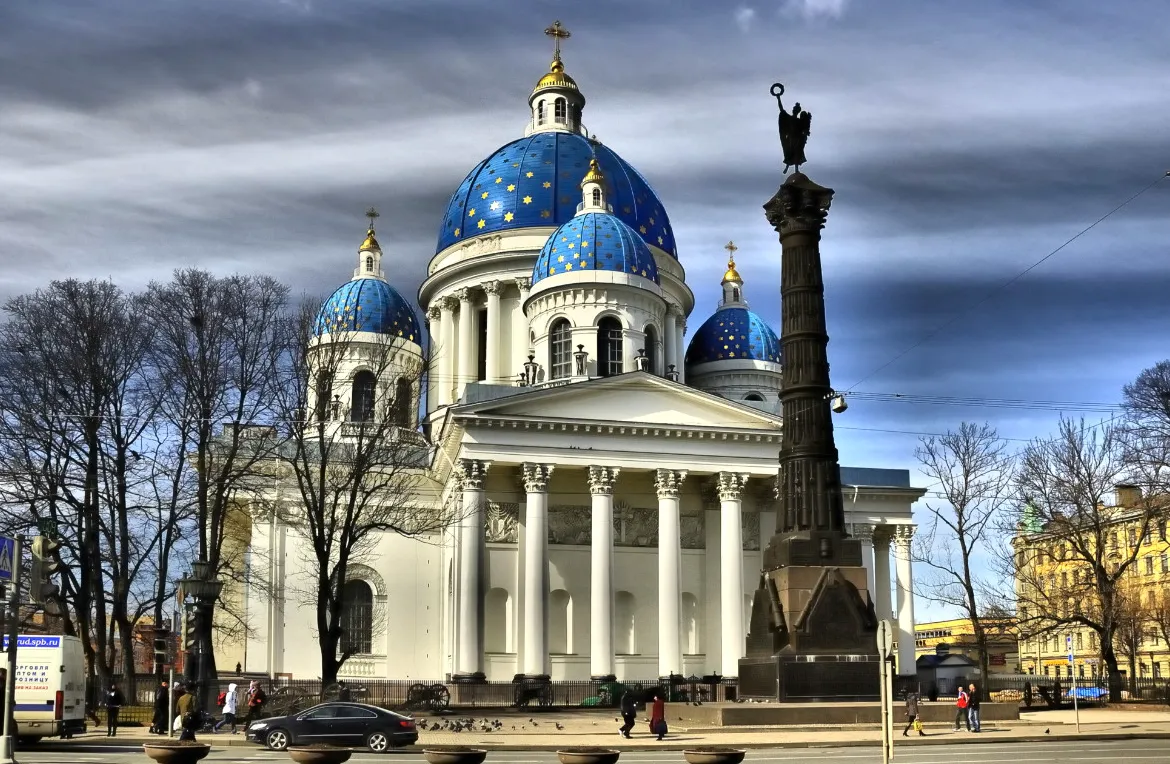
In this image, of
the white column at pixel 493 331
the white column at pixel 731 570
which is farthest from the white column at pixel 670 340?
the white column at pixel 731 570

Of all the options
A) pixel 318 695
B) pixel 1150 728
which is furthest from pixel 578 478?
pixel 1150 728

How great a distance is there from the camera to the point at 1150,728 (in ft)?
100

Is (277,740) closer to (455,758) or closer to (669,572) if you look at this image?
(455,758)

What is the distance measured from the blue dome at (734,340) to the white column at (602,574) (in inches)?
814

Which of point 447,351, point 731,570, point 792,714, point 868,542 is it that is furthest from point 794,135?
point 447,351

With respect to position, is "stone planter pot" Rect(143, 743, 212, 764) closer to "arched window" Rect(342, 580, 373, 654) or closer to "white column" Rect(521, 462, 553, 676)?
"white column" Rect(521, 462, 553, 676)

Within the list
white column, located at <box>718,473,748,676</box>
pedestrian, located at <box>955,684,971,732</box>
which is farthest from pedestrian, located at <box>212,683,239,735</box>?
white column, located at <box>718,473,748,676</box>

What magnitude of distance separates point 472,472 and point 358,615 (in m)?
11.4

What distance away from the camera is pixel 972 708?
92.4ft

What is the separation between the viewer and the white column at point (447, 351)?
208 ft

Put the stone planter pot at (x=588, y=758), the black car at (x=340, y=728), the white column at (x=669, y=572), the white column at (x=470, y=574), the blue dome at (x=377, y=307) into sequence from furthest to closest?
the blue dome at (x=377, y=307) → the white column at (x=669, y=572) → the white column at (x=470, y=574) → the black car at (x=340, y=728) → the stone planter pot at (x=588, y=758)

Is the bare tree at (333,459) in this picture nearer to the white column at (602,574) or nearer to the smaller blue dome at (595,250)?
Answer: the white column at (602,574)

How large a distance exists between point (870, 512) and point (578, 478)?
1450 cm

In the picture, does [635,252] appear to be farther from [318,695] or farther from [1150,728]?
Answer: [1150,728]
